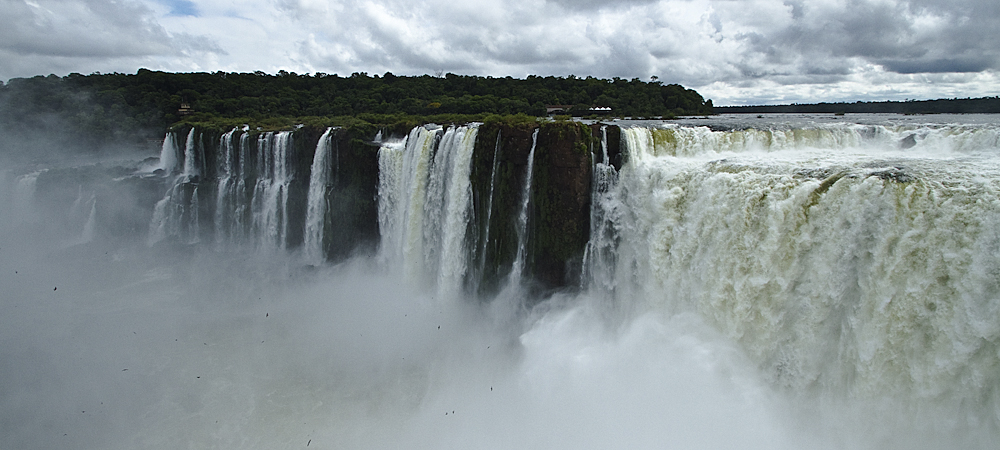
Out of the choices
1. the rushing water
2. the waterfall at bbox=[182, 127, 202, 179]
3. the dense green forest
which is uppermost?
the dense green forest

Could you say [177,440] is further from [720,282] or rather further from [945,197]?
[945,197]

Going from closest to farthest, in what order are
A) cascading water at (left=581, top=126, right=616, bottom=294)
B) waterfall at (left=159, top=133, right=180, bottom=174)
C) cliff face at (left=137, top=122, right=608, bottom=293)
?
1. cascading water at (left=581, top=126, right=616, bottom=294)
2. cliff face at (left=137, top=122, right=608, bottom=293)
3. waterfall at (left=159, top=133, right=180, bottom=174)

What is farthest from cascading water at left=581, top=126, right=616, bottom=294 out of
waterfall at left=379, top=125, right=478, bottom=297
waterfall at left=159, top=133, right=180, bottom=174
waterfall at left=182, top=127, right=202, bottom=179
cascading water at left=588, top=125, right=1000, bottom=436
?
waterfall at left=159, top=133, right=180, bottom=174

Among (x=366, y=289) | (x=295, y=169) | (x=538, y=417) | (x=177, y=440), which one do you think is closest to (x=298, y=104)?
(x=295, y=169)

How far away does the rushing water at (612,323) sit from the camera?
7770mm

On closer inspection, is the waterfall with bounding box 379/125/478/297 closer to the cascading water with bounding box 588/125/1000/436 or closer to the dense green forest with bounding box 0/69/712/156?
the cascading water with bounding box 588/125/1000/436

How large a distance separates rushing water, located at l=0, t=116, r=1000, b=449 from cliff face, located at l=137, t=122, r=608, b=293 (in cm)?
40

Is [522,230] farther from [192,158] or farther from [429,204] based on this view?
[192,158]

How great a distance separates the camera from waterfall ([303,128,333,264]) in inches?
821

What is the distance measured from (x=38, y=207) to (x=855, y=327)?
1429 inches

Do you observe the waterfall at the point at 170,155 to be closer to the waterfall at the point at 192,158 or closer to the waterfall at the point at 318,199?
the waterfall at the point at 192,158

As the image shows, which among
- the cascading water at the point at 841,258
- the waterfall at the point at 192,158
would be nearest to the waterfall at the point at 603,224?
the cascading water at the point at 841,258

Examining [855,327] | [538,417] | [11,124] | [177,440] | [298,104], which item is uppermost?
[298,104]

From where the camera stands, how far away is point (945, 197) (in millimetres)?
7730
